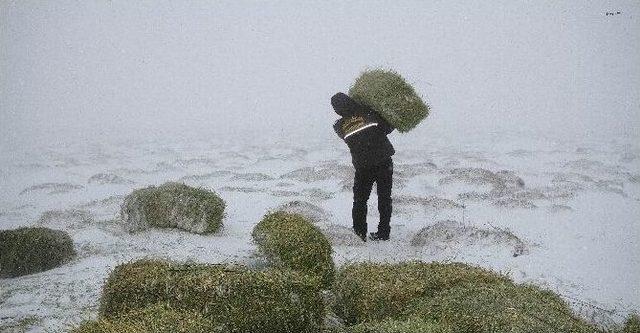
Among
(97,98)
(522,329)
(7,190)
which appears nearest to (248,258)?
A: (522,329)

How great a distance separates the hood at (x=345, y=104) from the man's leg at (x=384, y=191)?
1219 millimetres

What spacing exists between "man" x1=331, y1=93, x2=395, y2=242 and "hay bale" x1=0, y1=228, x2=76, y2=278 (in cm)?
531

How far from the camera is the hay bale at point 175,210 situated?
8.98 m

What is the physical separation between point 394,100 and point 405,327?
210 inches

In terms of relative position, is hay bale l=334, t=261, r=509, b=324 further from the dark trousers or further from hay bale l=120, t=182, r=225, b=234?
hay bale l=120, t=182, r=225, b=234

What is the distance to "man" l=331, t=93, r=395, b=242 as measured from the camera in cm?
874

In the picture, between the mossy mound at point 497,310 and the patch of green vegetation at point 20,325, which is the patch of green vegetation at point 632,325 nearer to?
the mossy mound at point 497,310

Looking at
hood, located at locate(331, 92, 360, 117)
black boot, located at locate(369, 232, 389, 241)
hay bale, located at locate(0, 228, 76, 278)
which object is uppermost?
hood, located at locate(331, 92, 360, 117)

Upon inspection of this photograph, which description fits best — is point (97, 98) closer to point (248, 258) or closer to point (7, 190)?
point (7, 190)

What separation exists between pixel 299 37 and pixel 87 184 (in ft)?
294

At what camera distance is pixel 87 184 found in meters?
15.7

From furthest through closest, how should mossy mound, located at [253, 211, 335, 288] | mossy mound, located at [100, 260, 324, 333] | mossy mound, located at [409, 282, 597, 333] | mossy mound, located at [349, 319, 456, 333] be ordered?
mossy mound, located at [253, 211, 335, 288], mossy mound, located at [100, 260, 324, 333], mossy mound, located at [409, 282, 597, 333], mossy mound, located at [349, 319, 456, 333]

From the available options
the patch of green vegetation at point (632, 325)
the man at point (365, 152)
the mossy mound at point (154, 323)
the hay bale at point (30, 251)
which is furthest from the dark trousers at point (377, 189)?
the hay bale at point (30, 251)

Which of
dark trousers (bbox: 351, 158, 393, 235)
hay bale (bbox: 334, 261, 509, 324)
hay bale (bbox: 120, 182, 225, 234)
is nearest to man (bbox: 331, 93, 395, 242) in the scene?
dark trousers (bbox: 351, 158, 393, 235)
